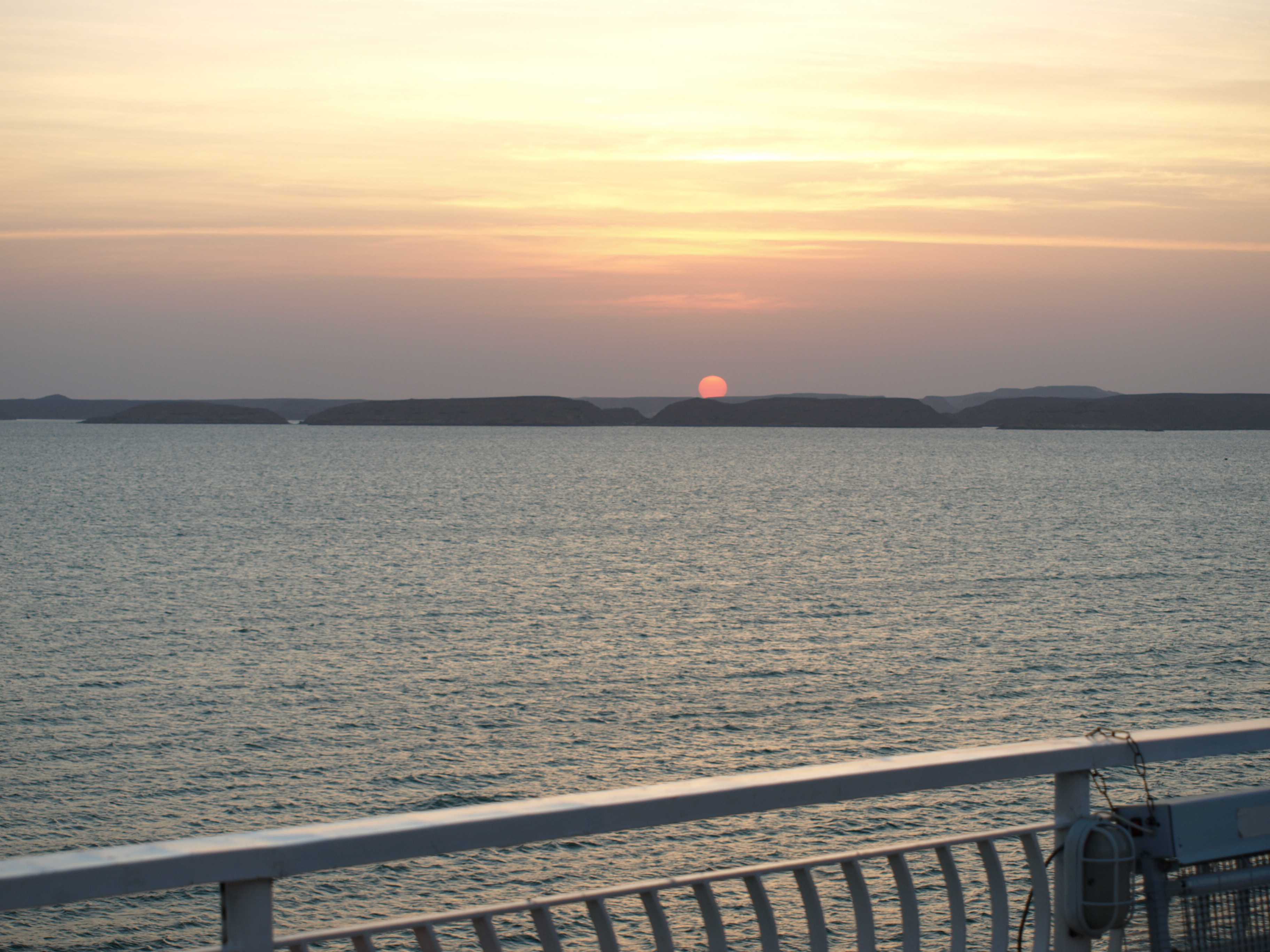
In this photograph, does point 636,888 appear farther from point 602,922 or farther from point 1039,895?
point 1039,895

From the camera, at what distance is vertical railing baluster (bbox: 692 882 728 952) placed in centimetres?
328

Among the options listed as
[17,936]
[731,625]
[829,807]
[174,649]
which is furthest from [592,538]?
[17,936]

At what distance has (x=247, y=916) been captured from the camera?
98.3 inches

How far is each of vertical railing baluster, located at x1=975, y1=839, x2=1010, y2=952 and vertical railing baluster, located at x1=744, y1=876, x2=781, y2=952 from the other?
0.69 metres

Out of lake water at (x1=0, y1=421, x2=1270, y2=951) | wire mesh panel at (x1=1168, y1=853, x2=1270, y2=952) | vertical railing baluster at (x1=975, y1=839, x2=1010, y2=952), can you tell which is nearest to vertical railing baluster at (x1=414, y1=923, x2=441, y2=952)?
vertical railing baluster at (x1=975, y1=839, x2=1010, y2=952)

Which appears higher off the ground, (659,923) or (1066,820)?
(1066,820)

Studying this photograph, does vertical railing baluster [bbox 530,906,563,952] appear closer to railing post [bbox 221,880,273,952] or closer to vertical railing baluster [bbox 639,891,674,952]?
vertical railing baluster [bbox 639,891,674,952]

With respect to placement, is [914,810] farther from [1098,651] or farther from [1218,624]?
[1218,624]

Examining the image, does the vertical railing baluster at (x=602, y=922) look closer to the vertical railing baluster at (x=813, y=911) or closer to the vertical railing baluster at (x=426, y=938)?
the vertical railing baluster at (x=426, y=938)

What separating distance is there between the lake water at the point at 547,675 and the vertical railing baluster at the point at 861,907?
50.3 feet

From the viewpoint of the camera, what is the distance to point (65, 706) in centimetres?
3138

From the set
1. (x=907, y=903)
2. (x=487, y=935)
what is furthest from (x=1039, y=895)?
(x=487, y=935)

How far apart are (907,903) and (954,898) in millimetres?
270

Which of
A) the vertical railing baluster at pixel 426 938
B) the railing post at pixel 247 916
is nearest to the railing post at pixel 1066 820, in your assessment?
the vertical railing baluster at pixel 426 938
